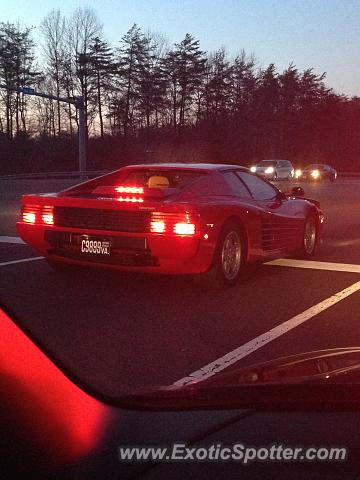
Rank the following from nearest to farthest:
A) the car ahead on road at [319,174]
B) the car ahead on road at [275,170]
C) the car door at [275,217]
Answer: the car door at [275,217], the car ahead on road at [275,170], the car ahead on road at [319,174]

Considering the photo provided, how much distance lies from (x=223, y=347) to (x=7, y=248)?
6.10 m

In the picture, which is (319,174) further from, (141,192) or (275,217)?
(141,192)

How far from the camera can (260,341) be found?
18.5 ft

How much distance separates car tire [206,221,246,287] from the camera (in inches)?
297

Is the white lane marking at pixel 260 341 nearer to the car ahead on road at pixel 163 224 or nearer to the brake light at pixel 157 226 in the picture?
the car ahead on road at pixel 163 224

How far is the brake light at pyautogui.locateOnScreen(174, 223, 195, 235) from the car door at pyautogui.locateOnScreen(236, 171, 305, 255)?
1.63m

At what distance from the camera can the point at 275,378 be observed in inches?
97.2

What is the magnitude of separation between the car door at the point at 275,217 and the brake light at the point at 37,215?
2.50 metres

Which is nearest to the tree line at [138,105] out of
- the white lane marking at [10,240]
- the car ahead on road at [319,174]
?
the car ahead on road at [319,174]

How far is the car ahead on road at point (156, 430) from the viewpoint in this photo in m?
1.68

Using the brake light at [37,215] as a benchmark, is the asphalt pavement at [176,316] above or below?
below

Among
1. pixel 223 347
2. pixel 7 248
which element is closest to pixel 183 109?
pixel 7 248

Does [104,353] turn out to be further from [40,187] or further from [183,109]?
[183,109]

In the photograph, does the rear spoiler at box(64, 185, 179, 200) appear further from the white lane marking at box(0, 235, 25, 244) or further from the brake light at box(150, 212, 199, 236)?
the white lane marking at box(0, 235, 25, 244)
